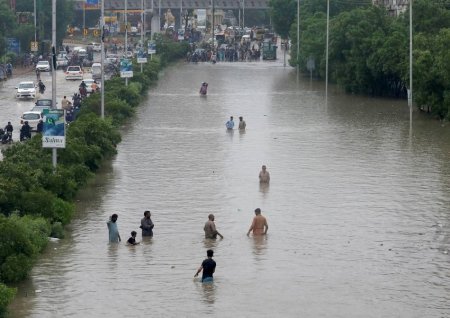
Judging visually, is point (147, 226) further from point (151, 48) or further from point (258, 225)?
point (151, 48)

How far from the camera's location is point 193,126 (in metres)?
50.8

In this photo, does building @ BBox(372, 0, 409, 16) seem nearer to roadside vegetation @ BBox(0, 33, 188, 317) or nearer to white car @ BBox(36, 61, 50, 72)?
white car @ BBox(36, 61, 50, 72)

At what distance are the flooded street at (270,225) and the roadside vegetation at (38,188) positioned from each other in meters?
0.46

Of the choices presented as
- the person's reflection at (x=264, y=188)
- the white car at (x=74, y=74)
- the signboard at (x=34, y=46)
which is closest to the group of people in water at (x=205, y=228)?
the person's reflection at (x=264, y=188)

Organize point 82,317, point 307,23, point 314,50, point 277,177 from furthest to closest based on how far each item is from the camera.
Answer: point 307,23, point 314,50, point 277,177, point 82,317

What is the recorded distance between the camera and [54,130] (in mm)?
31734

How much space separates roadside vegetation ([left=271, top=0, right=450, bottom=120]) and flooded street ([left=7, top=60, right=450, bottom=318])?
1.73m

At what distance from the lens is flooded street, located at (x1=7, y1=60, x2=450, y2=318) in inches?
901

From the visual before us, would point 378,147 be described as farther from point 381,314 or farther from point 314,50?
point 314,50

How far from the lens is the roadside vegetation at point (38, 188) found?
23562 mm

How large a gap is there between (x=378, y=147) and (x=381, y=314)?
22286 millimetres

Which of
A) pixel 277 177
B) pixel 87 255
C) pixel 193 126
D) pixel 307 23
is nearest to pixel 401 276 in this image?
Result: pixel 87 255

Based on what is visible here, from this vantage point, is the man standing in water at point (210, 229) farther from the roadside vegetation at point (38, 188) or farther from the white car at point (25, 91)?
the white car at point (25, 91)

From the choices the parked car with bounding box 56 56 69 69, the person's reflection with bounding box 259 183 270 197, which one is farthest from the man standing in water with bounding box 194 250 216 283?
the parked car with bounding box 56 56 69 69
